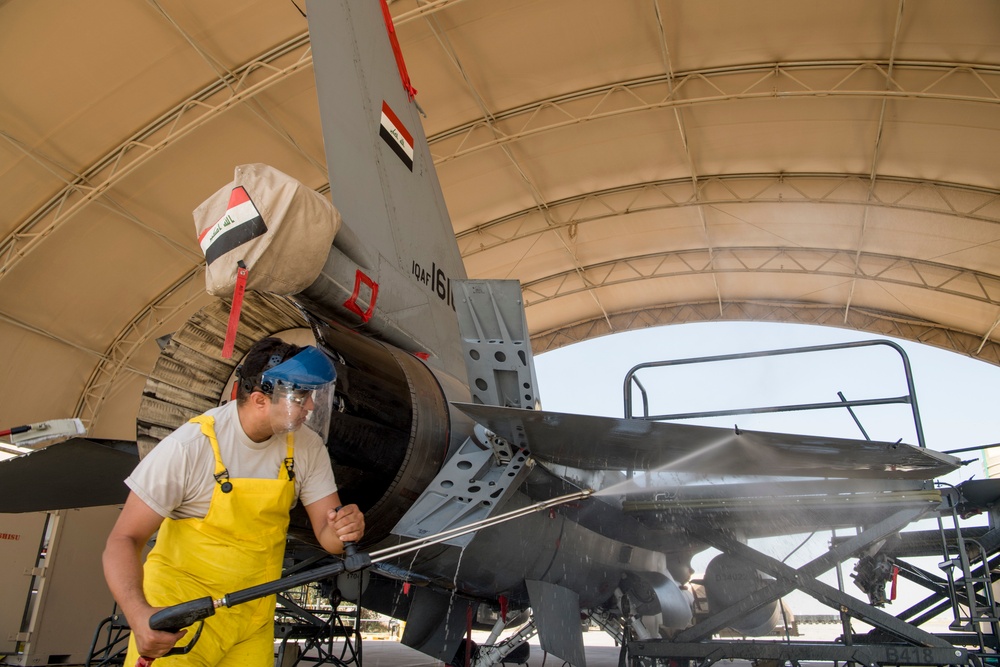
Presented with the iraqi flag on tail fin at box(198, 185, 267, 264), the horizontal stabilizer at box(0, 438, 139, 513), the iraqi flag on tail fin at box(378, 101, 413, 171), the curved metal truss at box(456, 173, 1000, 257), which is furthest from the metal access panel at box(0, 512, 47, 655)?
the iraqi flag on tail fin at box(198, 185, 267, 264)

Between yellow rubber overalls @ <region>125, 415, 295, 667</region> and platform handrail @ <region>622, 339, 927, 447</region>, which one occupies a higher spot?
platform handrail @ <region>622, 339, 927, 447</region>

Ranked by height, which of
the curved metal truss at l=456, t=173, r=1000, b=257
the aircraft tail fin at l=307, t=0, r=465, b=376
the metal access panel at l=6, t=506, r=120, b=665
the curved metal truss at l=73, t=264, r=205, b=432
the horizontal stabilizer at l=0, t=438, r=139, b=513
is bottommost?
the metal access panel at l=6, t=506, r=120, b=665

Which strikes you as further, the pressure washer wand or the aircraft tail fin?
the aircraft tail fin

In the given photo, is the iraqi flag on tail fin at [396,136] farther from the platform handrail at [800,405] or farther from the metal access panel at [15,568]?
the metal access panel at [15,568]

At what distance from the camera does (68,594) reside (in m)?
11.0

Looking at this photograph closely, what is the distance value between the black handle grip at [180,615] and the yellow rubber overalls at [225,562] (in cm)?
28

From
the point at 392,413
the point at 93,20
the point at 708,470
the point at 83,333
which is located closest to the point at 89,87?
the point at 93,20

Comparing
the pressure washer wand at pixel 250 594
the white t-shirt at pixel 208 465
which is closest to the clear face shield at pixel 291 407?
the white t-shirt at pixel 208 465

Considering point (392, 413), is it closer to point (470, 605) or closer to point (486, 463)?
point (486, 463)

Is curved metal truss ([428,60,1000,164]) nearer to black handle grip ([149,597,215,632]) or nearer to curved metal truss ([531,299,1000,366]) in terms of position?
curved metal truss ([531,299,1000,366])

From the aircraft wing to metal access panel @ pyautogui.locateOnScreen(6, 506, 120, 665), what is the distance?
10696 millimetres

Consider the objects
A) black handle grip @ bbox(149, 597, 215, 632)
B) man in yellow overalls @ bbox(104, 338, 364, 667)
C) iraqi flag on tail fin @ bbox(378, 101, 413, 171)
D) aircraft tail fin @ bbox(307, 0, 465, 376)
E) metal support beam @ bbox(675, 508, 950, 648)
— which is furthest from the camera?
metal support beam @ bbox(675, 508, 950, 648)

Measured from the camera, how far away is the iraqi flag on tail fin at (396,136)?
12.0ft

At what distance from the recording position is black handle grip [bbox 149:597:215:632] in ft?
5.12
